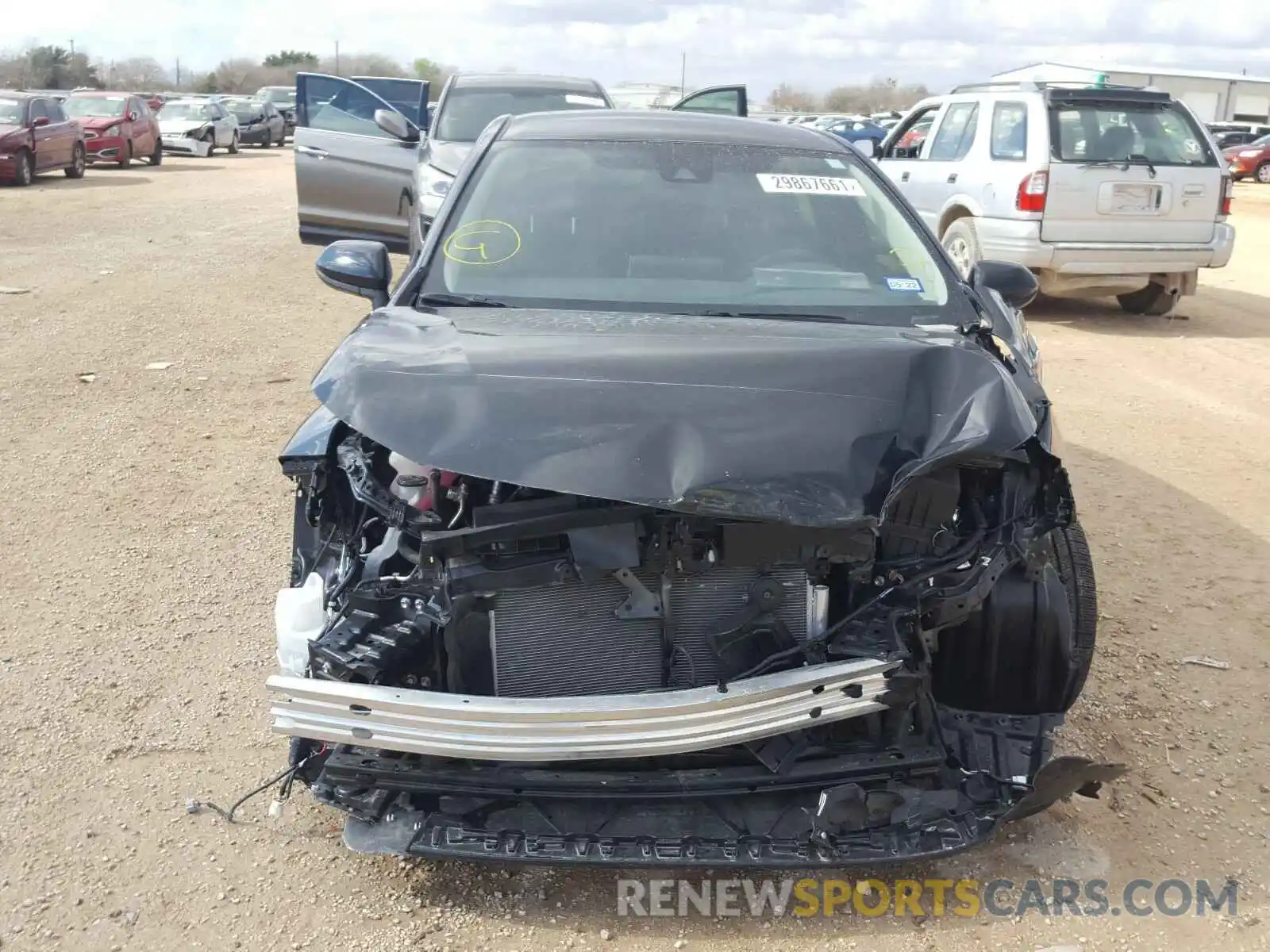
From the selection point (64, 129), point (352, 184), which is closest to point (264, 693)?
point (352, 184)

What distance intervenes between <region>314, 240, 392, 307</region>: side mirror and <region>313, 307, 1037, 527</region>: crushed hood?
0.88 m

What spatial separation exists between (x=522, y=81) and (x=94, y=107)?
16.4m

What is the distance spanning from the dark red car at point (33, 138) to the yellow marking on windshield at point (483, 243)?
16892 millimetres

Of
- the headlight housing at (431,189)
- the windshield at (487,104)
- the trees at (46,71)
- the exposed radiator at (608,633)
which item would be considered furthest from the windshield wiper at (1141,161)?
the trees at (46,71)

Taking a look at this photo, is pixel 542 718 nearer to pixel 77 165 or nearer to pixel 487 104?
pixel 487 104

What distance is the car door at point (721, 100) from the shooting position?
11.0 metres

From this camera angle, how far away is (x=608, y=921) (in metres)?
2.63

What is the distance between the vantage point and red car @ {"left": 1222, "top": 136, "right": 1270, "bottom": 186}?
27953 mm

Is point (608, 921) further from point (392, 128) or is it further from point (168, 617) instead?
point (392, 128)

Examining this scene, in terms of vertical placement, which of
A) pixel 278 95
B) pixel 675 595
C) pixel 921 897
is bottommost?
pixel 921 897

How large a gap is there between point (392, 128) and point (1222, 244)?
682 centimetres

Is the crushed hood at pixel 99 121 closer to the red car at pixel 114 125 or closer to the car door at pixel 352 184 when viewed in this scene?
the red car at pixel 114 125

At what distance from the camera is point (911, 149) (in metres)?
11.0

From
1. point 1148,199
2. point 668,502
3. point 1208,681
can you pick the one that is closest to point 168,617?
point 668,502
